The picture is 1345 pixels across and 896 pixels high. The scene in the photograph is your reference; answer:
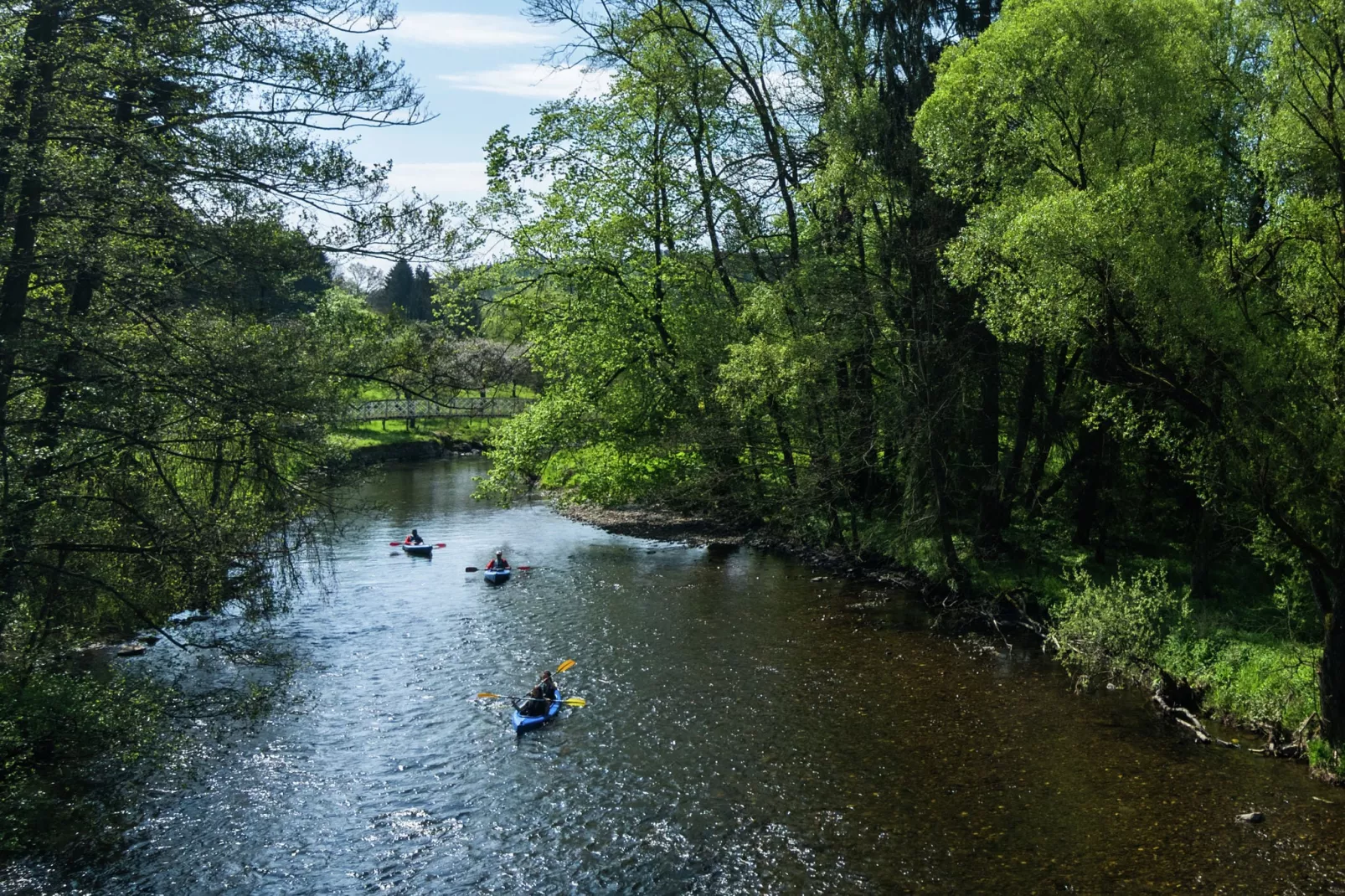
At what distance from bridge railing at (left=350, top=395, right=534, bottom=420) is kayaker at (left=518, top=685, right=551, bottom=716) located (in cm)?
447

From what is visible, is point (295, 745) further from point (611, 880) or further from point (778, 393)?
point (778, 393)

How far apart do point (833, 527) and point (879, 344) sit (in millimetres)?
6456

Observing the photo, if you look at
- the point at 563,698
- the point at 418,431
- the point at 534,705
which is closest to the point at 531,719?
the point at 534,705

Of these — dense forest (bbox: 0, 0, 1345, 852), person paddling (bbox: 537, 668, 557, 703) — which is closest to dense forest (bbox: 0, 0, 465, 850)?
dense forest (bbox: 0, 0, 1345, 852)

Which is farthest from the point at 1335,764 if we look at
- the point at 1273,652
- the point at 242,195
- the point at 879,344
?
the point at 242,195

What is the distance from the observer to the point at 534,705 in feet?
48.8

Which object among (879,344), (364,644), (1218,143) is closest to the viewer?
(1218,143)

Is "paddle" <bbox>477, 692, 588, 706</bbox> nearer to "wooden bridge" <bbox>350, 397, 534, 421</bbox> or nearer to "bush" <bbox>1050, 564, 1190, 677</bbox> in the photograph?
"wooden bridge" <bbox>350, 397, 534, 421</bbox>

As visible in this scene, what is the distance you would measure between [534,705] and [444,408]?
530 cm

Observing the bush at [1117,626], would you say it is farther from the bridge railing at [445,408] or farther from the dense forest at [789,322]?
the bridge railing at [445,408]

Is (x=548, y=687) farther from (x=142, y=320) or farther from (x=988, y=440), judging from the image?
(x=988, y=440)

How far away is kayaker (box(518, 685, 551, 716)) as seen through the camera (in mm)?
14789

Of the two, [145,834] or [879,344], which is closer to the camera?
[145,834]

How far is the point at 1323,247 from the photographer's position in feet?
37.8
